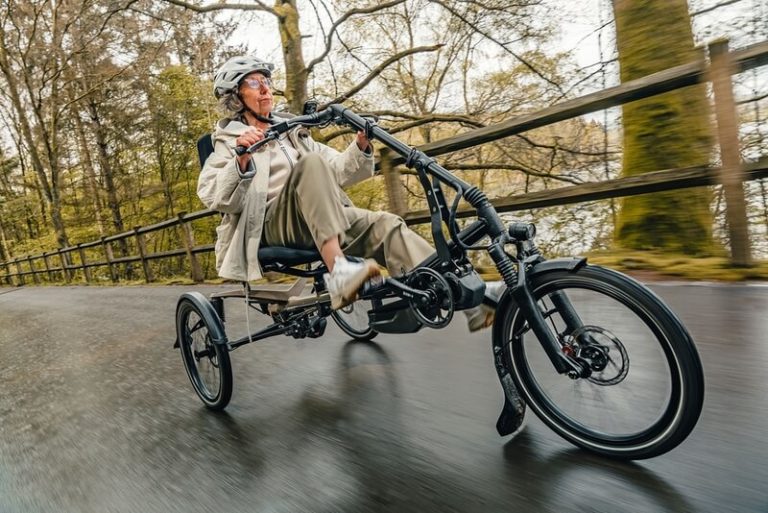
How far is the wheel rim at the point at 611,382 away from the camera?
140 cm

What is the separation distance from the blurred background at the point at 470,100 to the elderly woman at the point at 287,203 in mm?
2078

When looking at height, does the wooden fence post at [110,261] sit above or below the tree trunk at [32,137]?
below

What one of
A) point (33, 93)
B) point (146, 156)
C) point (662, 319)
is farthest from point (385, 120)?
point (33, 93)

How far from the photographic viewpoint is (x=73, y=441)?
228cm

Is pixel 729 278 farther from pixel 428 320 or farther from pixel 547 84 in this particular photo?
pixel 547 84

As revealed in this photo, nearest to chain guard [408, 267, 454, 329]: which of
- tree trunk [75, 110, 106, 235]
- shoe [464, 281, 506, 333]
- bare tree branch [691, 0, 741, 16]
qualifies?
shoe [464, 281, 506, 333]

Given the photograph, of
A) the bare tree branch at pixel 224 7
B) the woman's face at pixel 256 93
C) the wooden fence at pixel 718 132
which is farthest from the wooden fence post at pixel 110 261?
the woman's face at pixel 256 93

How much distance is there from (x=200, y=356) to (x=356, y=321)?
A: 3.43ft

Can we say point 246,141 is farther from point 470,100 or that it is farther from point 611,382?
point 470,100

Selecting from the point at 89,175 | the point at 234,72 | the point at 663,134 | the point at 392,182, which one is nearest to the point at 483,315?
the point at 234,72

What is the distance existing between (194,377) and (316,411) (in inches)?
34.9

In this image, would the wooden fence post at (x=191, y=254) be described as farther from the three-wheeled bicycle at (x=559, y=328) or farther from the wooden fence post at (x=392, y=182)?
the three-wheeled bicycle at (x=559, y=328)

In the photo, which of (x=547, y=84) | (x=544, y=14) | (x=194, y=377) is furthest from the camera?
(x=547, y=84)

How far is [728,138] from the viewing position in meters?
3.18
